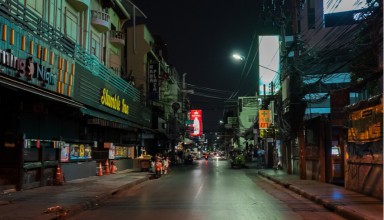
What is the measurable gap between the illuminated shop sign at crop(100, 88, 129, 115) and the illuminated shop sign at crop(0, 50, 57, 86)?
855 centimetres

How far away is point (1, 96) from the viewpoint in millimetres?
18125

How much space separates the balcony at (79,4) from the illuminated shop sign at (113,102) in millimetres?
5367

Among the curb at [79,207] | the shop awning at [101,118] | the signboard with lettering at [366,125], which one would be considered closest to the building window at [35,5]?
the shop awning at [101,118]

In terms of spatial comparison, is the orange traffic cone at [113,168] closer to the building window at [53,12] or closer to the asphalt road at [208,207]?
the building window at [53,12]

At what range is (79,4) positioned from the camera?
28406mm

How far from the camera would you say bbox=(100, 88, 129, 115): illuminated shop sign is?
93.2ft

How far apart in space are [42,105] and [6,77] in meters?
4.84

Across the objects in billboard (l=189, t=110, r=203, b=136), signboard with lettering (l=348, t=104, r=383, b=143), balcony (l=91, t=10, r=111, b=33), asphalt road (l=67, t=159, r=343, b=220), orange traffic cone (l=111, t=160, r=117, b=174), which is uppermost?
balcony (l=91, t=10, r=111, b=33)

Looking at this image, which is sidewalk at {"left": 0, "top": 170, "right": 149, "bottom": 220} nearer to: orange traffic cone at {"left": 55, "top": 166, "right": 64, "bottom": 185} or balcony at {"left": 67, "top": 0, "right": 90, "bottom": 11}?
orange traffic cone at {"left": 55, "top": 166, "right": 64, "bottom": 185}

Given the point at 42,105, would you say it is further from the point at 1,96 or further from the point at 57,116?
the point at 57,116

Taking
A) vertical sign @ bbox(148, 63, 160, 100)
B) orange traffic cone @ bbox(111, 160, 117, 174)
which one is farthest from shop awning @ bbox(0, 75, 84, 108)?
vertical sign @ bbox(148, 63, 160, 100)

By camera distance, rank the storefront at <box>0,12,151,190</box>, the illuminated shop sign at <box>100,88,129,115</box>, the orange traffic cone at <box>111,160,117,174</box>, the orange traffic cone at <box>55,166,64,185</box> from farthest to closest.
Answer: the orange traffic cone at <box>111,160,117,174</box> < the illuminated shop sign at <box>100,88,129,115</box> < the orange traffic cone at <box>55,166,64,185</box> < the storefront at <box>0,12,151,190</box>

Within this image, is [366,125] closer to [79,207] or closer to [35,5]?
[79,207]

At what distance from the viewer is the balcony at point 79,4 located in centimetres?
2799
